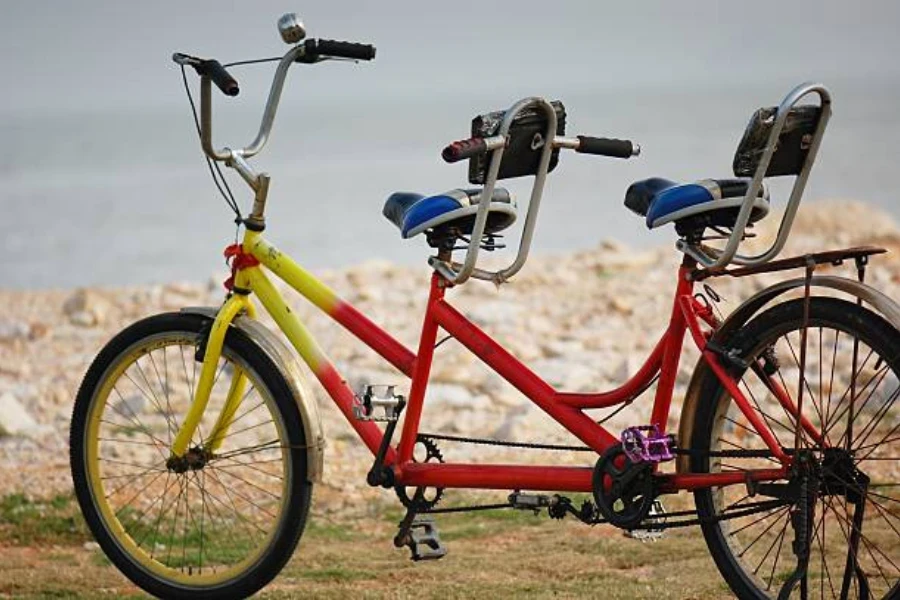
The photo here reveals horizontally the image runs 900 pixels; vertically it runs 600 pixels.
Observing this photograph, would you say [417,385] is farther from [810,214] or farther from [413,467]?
[810,214]

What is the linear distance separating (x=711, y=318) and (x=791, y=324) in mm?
209

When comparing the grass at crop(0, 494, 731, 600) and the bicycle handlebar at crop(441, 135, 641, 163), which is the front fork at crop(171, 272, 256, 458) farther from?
the bicycle handlebar at crop(441, 135, 641, 163)

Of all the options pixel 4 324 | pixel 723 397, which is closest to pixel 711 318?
pixel 723 397

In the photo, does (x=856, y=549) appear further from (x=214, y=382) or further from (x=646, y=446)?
(x=214, y=382)

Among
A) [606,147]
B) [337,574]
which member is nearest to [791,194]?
[606,147]

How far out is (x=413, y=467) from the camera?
4.47 meters

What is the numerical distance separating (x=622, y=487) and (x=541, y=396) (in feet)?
1.09

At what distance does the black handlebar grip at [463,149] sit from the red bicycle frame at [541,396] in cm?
54

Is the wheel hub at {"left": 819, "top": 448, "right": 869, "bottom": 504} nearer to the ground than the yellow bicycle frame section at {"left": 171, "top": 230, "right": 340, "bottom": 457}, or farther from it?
nearer to the ground

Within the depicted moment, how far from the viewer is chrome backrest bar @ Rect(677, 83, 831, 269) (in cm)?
384

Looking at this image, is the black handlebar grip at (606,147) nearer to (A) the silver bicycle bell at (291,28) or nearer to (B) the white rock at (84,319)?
(A) the silver bicycle bell at (291,28)

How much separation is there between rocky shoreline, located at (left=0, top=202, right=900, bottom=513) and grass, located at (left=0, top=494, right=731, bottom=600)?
15.9 inches

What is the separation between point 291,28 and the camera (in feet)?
14.9

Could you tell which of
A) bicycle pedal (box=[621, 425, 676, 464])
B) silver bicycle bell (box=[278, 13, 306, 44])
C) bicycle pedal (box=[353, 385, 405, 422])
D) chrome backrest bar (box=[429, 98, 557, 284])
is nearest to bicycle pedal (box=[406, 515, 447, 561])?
bicycle pedal (box=[353, 385, 405, 422])
